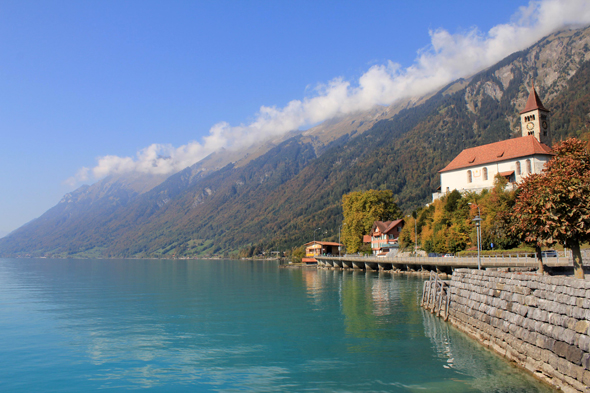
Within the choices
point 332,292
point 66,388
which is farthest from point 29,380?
point 332,292

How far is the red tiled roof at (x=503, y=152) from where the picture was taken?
79806 mm

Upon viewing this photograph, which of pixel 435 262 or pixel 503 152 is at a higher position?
pixel 503 152

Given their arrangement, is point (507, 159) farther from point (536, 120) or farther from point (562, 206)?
point (562, 206)

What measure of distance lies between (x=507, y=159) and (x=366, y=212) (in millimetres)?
41667

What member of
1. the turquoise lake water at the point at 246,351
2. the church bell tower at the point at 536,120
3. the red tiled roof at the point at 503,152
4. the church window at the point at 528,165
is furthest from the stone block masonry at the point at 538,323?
the church bell tower at the point at 536,120

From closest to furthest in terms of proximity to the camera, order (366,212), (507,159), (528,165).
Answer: (528,165) → (507,159) → (366,212)

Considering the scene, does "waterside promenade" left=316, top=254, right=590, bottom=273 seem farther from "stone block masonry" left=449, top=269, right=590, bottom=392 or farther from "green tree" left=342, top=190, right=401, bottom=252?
"stone block masonry" left=449, top=269, right=590, bottom=392

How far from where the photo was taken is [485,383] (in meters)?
17.8

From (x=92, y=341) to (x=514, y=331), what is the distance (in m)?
25.3

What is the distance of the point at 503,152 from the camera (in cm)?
8494

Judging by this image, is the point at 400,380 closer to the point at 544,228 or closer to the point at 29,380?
the point at 544,228

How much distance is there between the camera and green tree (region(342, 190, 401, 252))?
11306 centimetres

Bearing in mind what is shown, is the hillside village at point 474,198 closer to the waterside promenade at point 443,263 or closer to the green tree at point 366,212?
the green tree at point 366,212

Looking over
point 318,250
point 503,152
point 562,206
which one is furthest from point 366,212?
point 562,206
